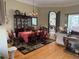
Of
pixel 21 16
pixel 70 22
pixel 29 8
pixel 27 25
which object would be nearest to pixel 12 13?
pixel 21 16

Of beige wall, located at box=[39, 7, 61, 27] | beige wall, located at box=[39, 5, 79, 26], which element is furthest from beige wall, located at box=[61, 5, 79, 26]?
beige wall, located at box=[39, 7, 61, 27]

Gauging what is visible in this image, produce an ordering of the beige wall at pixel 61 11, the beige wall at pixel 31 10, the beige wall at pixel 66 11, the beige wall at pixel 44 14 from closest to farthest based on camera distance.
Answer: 1. the beige wall at pixel 31 10
2. the beige wall at pixel 66 11
3. the beige wall at pixel 61 11
4. the beige wall at pixel 44 14

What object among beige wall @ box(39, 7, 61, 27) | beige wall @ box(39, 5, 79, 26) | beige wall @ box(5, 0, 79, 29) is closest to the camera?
beige wall @ box(5, 0, 79, 29)

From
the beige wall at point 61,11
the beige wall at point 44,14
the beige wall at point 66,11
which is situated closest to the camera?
the beige wall at point 66,11

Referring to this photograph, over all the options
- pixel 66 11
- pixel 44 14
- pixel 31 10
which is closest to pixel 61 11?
pixel 66 11

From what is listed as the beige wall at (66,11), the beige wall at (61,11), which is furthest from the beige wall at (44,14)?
the beige wall at (66,11)

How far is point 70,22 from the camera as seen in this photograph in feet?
23.9

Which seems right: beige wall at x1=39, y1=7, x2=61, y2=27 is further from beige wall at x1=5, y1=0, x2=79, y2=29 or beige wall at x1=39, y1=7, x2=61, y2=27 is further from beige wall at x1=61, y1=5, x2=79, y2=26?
beige wall at x1=61, y1=5, x2=79, y2=26

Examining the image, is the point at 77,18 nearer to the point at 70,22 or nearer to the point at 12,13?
the point at 70,22

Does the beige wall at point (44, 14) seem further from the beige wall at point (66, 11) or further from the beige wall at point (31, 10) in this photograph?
the beige wall at point (66, 11)

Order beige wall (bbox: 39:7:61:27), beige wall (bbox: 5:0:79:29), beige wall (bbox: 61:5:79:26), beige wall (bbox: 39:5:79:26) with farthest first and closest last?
beige wall (bbox: 39:7:61:27), beige wall (bbox: 39:5:79:26), beige wall (bbox: 61:5:79:26), beige wall (bbox: 5:0:79:29)

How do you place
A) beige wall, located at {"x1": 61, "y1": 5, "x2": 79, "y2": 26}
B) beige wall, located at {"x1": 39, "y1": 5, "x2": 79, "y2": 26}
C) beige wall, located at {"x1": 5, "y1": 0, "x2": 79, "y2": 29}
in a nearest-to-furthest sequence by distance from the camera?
beige wall, located at {"x1": 5, "y1": 0, "x2": 79, "y2": 29}, beige wall, located at {"x1": 61, "y1": 5, "x2": 79, "y2": 26}, beige wall, located at {"x1": 39, "y1": 5, "x2": 79, "y2": 26}

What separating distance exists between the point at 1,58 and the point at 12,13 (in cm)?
425

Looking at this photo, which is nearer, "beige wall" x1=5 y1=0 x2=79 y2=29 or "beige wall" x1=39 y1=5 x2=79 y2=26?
"beige wall" x1=5 y1=0 x2=79 y2=29
